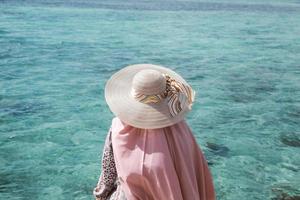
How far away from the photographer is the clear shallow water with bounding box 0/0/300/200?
5934mm

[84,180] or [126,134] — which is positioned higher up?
[126,134]

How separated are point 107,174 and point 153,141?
44cm

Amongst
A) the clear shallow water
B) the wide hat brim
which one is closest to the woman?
the wide hat brim

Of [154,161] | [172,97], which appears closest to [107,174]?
[154,161]

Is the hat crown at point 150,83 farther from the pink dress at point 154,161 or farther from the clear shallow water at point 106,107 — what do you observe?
the clear shallow water at point 106,107

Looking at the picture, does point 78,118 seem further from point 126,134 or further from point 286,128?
point 126,134

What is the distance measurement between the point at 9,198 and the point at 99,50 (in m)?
9.00

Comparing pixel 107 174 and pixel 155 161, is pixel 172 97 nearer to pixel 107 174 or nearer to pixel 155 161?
pixel 155 161

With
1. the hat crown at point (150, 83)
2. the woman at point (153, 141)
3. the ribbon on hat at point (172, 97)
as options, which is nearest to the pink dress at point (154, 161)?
the woman at point (153, 141)

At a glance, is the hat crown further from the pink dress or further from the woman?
the pink dress

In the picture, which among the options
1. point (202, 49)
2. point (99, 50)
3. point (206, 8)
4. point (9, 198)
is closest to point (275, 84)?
point (202, 49)

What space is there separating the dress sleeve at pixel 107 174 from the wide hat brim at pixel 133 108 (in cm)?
19

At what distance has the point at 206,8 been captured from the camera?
27.2m

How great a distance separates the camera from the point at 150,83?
2.31 meters
